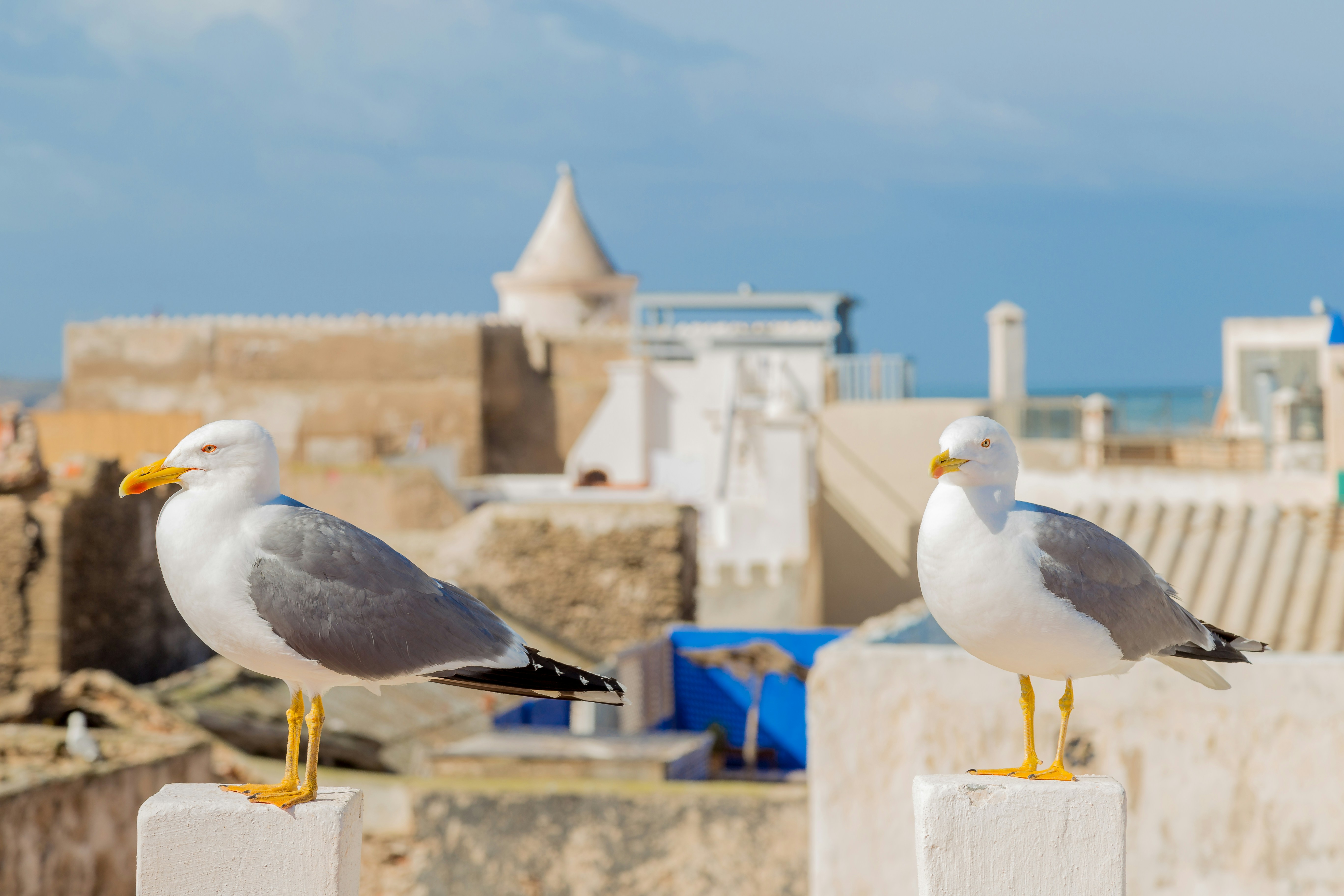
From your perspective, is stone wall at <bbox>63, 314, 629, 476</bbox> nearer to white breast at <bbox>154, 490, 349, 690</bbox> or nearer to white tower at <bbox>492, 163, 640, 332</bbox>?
white tower at <bbox>492, 163, 640, 332</bbox>

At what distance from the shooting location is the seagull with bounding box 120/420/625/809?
2.25 m

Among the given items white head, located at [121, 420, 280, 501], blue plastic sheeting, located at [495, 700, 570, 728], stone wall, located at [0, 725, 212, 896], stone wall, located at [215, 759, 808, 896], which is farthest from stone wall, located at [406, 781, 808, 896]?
white head, located at [121, 420, 280, 501]

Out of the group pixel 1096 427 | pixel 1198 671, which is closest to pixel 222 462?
pixel 1198 671

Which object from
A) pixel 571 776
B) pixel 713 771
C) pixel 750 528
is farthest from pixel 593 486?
pixel 571 776

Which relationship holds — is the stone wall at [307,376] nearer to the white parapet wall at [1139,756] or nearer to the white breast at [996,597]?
the white parapet wall at [1139,756]

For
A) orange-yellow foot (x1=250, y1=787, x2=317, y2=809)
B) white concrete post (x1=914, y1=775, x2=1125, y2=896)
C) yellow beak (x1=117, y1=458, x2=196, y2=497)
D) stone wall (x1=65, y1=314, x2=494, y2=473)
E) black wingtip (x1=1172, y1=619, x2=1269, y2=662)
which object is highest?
stone wall (x1=65, y1=314, x2=494, y2=473)

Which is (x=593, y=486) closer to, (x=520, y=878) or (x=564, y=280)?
(x=520, y=878)

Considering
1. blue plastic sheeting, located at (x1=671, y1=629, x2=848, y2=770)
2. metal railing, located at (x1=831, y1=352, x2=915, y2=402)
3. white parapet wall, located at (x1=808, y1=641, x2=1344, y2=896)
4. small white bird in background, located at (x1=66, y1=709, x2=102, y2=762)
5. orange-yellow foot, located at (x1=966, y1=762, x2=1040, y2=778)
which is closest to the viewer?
orange-yellow foot, located at (x1=966, y1=762, x2=1040, y2=778)

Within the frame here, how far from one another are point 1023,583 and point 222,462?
1.34 meters

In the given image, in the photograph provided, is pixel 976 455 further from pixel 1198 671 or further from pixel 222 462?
pixel 222 462

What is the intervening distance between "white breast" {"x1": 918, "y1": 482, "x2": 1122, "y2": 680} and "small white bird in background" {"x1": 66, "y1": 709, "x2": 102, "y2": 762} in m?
7.26

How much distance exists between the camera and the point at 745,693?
47.3 feet

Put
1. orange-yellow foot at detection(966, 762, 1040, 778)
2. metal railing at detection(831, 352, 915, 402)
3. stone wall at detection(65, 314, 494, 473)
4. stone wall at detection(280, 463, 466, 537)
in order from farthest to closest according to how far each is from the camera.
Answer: stone wall at detection(65, 314, 494, 473)
metal railing at detection(831, 352, 915, 402)
stone wall at detection(280, 463, 466, 537)
orange-yellow foot at detection(966, 762, 1040, 778)

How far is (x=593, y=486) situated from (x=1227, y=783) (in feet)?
56.5
